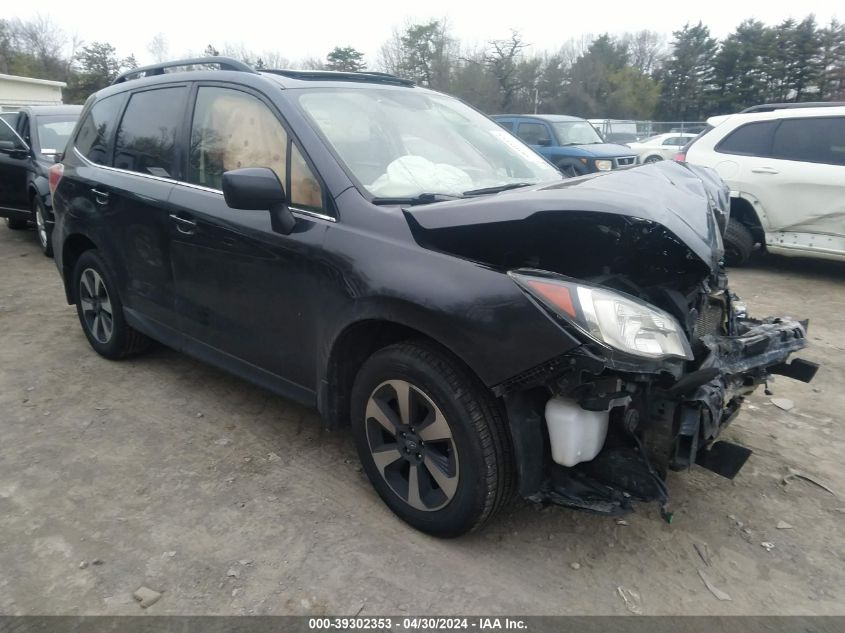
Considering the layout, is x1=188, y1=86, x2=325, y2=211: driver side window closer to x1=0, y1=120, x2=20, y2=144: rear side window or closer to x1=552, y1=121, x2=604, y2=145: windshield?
x1=0, y1=120, x2=20, y2=144: rear side window

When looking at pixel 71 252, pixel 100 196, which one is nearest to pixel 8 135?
pixel 71 252

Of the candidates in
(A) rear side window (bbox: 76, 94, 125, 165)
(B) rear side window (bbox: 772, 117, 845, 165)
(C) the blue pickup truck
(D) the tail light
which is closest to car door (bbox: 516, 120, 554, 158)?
(C) the blue pickup truck

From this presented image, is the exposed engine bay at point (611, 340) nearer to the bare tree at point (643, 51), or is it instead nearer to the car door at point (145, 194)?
the car door at point (145, 194)

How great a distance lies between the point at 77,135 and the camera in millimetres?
4656

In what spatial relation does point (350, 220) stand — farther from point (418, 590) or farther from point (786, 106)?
point (786, 106)

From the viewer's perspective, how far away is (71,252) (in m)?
4.65

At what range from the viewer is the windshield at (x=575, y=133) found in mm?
11883

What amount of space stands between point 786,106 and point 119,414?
7.47 metres

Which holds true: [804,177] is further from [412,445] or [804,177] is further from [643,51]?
[643,51]

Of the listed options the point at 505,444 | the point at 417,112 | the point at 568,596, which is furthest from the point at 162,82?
the point at 568,596

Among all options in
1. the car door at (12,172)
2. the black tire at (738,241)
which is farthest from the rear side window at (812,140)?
the car door at (12,172)

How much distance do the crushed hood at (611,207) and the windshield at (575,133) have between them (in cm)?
959

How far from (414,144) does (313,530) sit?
1.91m

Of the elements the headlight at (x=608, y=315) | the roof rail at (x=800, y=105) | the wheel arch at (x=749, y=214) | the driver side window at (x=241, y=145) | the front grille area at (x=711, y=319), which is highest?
the roof rail at (x=800, y=105)
